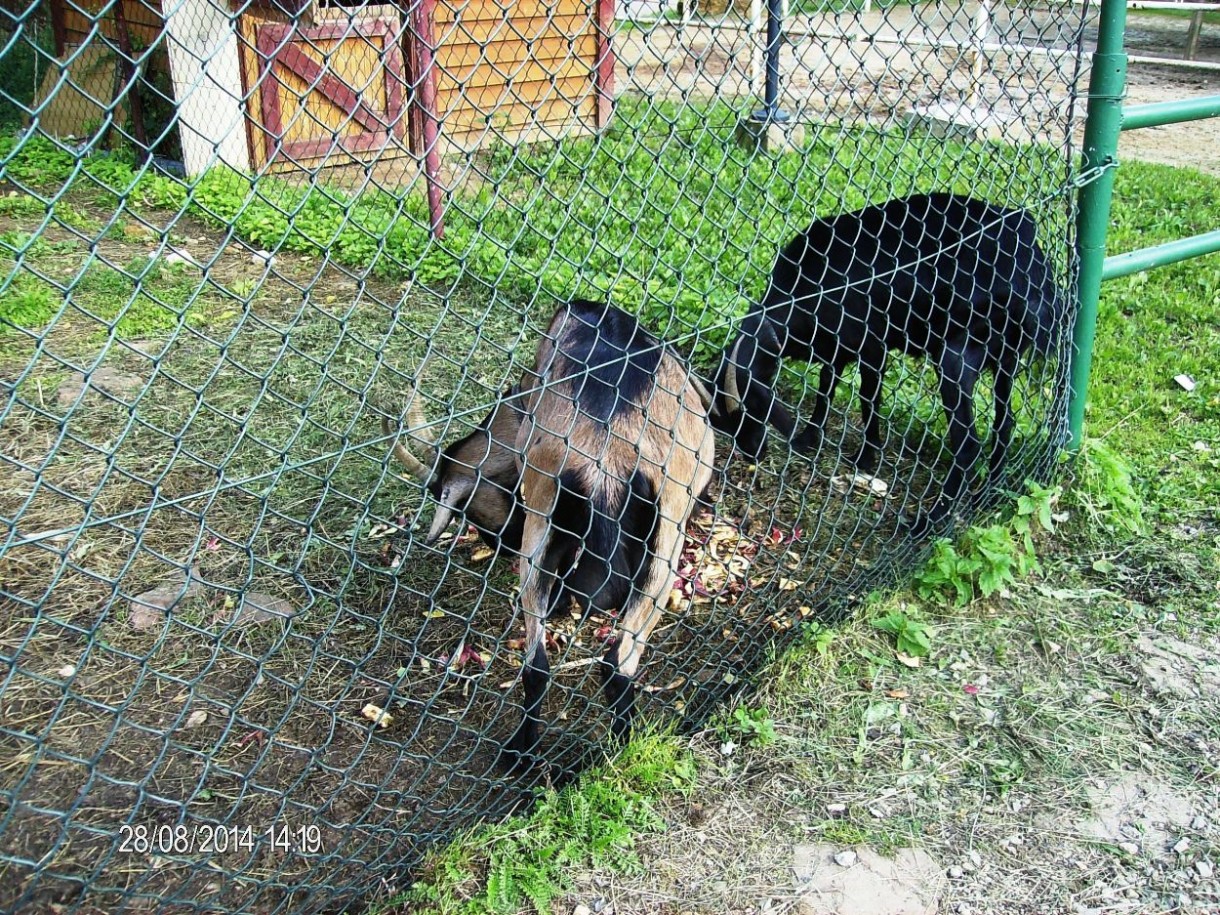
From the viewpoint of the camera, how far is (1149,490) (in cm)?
416

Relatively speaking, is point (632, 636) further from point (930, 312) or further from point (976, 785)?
point (930, 312)

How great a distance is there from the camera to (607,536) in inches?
118

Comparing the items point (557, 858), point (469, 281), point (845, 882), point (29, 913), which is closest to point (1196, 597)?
point (845, 882)

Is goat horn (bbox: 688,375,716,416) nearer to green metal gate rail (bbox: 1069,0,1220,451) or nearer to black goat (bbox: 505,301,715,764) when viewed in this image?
black goat (bbox: 505,301,715,764)

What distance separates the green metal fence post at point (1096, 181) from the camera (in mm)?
3482

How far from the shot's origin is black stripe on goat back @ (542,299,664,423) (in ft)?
10.3

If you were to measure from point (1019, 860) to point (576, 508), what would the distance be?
1486mm

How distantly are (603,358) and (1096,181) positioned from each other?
6.04 ft

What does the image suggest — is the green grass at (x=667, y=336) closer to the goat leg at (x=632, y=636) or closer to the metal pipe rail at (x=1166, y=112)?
the goat leg at (x=632, y=636)

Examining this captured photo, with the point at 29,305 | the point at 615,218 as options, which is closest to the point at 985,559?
the point at 615,218

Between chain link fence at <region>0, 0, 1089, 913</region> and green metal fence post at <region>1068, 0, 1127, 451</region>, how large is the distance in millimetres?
85

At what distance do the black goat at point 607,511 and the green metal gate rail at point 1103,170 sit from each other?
1.64 metres

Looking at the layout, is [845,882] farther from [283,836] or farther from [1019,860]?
[283,836]
